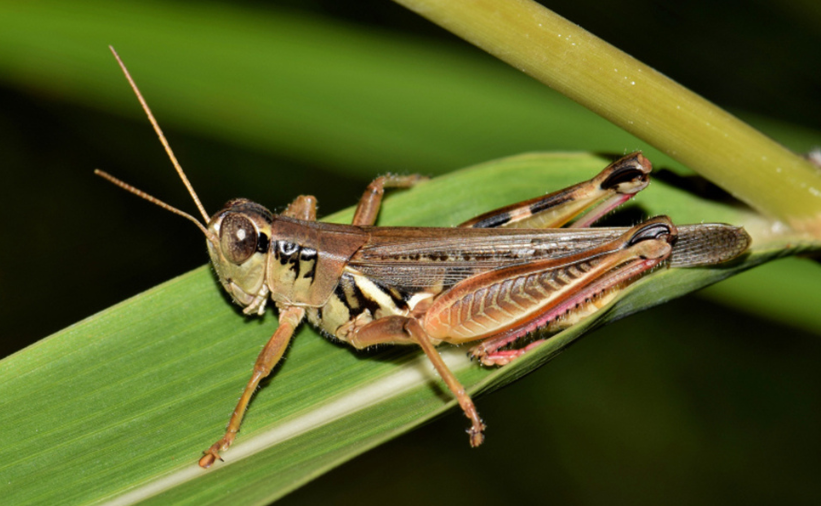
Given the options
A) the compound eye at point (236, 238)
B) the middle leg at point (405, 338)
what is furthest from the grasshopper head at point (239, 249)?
the middle leg at point (405, 338)

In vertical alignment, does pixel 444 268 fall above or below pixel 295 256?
below

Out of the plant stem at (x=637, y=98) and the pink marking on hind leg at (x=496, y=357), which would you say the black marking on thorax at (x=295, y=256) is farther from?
the plant stem at (x=637, y=98)

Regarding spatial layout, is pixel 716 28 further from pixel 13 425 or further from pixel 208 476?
pixel 13 425

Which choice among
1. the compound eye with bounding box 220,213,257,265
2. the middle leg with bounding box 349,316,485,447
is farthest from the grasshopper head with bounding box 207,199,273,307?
the middle leg with bounding box 349,316,485,447

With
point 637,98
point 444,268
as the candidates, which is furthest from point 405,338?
point 637,98

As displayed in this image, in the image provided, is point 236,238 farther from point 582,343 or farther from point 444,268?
point 582,343

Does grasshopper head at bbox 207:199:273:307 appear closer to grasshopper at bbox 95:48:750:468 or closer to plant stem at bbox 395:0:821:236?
grasshopper at bbox 95:48:750:468

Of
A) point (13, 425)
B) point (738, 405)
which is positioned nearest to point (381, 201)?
point (13, 425)
